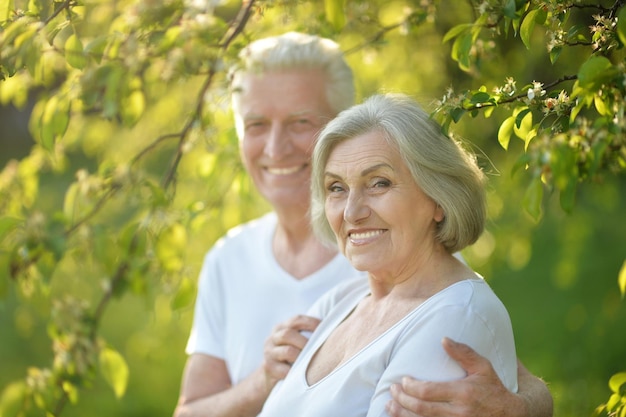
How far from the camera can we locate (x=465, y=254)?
3.27m

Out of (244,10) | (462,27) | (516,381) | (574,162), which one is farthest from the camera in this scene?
(244,10)

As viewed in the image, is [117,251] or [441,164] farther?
[117,251]

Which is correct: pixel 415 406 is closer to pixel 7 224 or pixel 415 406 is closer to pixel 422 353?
pixel 422 353

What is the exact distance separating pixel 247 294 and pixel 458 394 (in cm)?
129

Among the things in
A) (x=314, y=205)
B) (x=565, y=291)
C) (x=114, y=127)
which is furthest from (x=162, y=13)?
(x=565, y=291)

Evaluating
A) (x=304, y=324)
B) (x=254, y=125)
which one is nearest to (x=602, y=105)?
(x=304, y=324)

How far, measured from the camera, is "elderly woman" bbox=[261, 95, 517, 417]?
1.97 metres

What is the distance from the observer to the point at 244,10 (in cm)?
283

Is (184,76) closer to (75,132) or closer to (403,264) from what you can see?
(403,264)

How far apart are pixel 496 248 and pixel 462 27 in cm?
344

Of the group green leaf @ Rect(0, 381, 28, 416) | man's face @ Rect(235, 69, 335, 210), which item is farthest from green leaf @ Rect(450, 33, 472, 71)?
green leaf @ Rect(0, 381, 28, 416)

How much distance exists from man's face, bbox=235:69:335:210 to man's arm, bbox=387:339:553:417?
1154mm

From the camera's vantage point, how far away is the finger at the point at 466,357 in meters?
1.88

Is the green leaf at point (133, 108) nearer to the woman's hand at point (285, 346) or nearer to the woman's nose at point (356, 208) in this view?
the woman's hand at point (285, 346)
